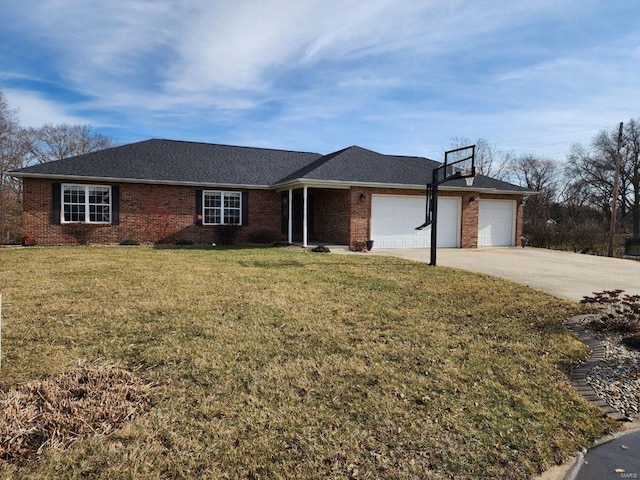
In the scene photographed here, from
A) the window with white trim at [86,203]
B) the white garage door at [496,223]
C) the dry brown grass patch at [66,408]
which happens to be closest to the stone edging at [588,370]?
the dry brown grass patch at [66,408]

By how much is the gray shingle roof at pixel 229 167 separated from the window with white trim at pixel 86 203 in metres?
0.76

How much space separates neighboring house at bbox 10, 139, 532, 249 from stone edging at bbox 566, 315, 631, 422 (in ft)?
33.7

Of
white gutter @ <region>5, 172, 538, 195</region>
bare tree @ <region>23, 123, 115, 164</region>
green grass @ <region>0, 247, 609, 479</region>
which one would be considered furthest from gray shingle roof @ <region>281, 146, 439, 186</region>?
bare tree @ <region>23, 123, 115, 164</region>

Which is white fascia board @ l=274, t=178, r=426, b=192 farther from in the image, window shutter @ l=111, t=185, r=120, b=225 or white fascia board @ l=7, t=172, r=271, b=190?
window shutter @ l=111, t=185, r=120, b=225

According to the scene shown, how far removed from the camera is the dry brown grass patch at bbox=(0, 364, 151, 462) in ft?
8.86

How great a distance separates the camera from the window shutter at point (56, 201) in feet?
50.9

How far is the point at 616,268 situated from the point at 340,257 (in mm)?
8197

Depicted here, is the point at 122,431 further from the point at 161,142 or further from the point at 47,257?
the point at 161,142

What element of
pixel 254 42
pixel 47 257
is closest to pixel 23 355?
pixel 47 257

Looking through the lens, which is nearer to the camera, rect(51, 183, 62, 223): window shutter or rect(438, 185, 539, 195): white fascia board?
rect(51, 183, 62, 223): window shutter

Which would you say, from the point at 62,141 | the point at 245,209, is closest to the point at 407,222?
the point at 245,209

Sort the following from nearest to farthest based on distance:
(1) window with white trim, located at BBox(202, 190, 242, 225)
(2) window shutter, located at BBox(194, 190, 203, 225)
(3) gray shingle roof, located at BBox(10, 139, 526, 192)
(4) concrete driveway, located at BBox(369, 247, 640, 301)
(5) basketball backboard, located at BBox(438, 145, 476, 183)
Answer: (4) concrete driveway, located at BBox(369, 247, 640, 301) → (5) basketball backboard, located at BBox(438, 145, 476, 183) → (3) gray shingle roof, located at BBox(10, 139, 526, 192) → (2) window shutter, located at BBox(194, 190, 203, 225) → (1) window with white trim, located at BBox(202, 190, 242, 225)

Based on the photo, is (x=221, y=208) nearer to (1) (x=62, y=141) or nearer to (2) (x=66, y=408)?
(2) (x=66, y=408)

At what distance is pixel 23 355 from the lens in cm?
414
